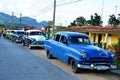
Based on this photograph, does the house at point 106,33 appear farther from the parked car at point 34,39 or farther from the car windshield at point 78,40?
the car windshield at point 78,40

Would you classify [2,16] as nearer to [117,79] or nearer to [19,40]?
[19,40]

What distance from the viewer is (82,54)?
1252 cm

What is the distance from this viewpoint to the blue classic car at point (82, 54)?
1256 cm

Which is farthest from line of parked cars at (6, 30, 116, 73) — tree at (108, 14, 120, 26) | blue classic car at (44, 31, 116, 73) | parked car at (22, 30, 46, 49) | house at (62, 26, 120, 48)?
tree at (108, 14, 120, 26)

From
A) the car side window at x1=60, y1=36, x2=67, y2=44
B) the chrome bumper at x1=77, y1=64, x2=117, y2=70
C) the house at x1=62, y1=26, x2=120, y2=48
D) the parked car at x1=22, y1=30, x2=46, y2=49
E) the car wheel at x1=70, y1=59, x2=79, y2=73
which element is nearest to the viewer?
the chrome bumper at x1=77, y1=64, x2=117, y2=70

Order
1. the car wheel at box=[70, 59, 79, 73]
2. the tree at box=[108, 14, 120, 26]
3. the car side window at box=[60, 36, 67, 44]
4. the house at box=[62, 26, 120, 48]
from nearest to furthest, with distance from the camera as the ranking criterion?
1. the car wheel at box=[70, 59, 79, 73]
2. the car side window at box=[60, 36, 67, 44]
3. the house at box=[62, 26, 120, 48]
4. the tree at box=[108, 14, 120, 26]

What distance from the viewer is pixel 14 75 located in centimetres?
1169

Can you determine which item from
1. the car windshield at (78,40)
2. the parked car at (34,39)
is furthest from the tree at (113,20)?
the car windshield at (78,40)

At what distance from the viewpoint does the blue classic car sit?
12.6 metres

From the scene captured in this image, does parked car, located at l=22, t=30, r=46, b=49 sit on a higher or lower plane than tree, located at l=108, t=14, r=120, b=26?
lower

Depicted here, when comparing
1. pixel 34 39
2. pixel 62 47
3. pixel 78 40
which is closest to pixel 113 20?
pixel 34 39

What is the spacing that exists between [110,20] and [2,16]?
12695 cm

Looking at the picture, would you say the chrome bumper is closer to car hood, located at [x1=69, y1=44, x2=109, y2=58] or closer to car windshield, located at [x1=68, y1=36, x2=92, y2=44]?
car hood, located at [x1=69, y1=44, x2=109, y2=58]

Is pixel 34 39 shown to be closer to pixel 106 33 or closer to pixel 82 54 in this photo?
pixel 106 33
